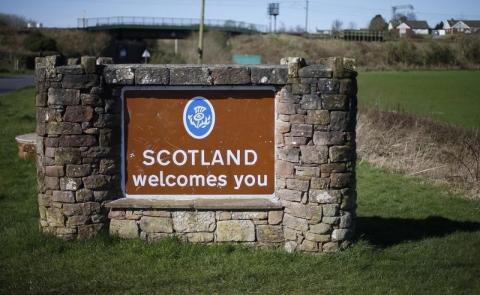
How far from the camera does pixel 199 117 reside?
23.1ft

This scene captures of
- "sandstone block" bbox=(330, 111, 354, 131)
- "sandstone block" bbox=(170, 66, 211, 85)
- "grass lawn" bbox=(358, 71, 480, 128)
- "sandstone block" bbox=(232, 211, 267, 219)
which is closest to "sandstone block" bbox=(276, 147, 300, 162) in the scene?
"sandstone block" bbox=(330, 111, 354, 131)

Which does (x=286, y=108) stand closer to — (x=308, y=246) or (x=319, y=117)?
(x=319, y=117)

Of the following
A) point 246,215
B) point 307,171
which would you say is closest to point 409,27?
point 307,171

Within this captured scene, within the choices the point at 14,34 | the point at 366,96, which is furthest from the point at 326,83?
the point at 14,34

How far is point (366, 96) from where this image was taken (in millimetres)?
32625

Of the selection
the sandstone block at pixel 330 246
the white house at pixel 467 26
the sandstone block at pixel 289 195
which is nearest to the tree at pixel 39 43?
the white house at pixel 467 26

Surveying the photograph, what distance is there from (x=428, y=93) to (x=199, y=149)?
32.2m

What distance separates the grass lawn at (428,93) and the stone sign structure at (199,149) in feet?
55.4

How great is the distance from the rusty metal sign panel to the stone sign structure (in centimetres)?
1

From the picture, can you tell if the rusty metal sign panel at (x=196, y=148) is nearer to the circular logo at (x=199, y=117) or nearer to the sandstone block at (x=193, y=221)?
the circular logo at (x=199, y=117)

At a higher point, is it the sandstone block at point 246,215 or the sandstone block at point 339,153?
the sandstone block at point 339,153

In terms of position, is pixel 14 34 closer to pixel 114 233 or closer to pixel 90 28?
pixel 90 28

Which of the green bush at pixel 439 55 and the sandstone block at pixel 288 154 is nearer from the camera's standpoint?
the sandstone block at pixel 288 154

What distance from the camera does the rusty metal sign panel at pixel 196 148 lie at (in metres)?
7.01
